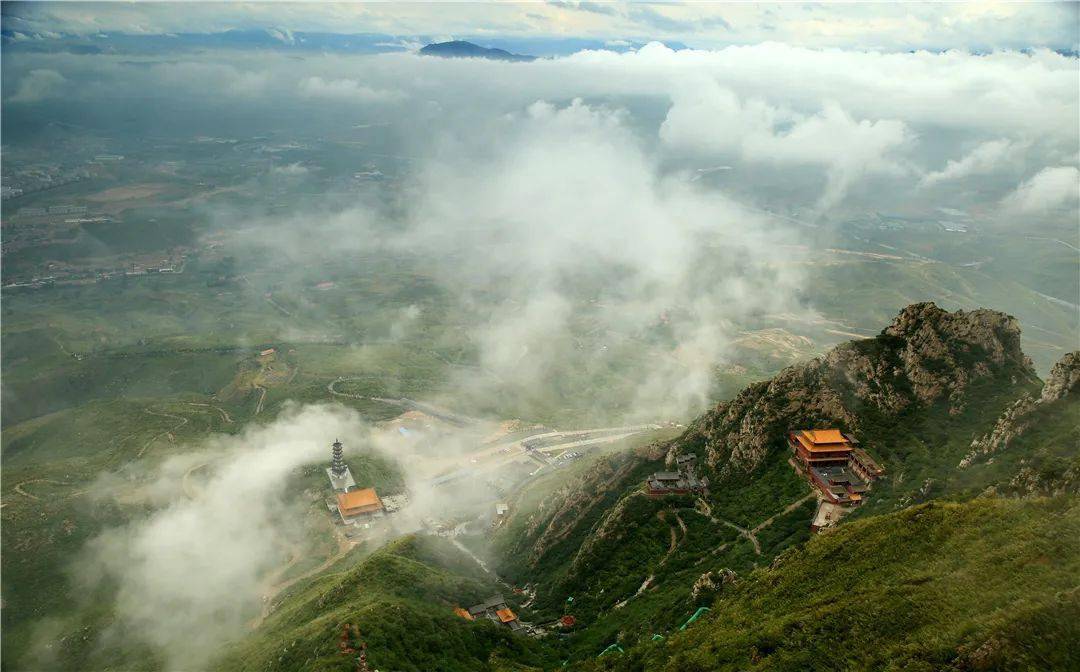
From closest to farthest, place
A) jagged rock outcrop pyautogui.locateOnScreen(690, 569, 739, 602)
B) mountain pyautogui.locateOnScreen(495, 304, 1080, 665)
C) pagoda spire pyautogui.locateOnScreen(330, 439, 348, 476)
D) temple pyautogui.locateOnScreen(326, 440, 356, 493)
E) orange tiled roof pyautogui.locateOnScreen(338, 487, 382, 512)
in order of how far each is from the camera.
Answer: jagged rock outcrop pyautogui.locateOnScreen(690, 569, 739, 602)
mountain pyautogui.locateOnScreen(495, 304, 1080, 665)
orange tiled roof pyautogui.locateOnScreen(338, 487, 382, 512)
temple pyautogui.locateOnScreen(326, 440, 356, 493)
pagoda spire pyautogui.locateOnScreen(330, 439, 348, 476)

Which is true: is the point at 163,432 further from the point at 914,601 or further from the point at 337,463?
the point at 914,601

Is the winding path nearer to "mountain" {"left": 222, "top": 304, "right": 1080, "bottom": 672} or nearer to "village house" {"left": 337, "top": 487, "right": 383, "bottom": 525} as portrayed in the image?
"village house" {"left": 337, "top": 487, "right": 383, "bottom": 525}

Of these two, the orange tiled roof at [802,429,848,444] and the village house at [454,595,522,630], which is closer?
the orange tiled roof at [802,429,848,444]

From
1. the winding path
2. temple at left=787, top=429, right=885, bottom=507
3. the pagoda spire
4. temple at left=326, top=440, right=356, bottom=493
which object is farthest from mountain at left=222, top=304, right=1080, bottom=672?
the winding path

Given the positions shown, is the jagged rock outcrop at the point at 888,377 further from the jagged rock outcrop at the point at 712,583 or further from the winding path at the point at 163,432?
the winding path at the point at 163,432

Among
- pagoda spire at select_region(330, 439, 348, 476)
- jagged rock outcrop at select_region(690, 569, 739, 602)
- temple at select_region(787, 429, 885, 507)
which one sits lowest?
pagoda spire at select_region(330, 439, 348, 476)

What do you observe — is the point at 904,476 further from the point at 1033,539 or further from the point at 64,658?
the point at 64,658
